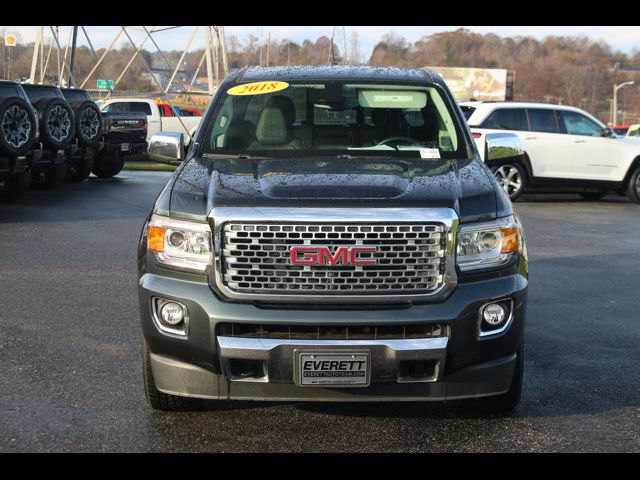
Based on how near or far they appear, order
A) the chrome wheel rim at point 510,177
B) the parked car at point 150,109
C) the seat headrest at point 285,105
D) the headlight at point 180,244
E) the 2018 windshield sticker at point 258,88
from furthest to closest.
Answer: the parked car at point 150,109 < the chrome wheel rim at point 510,177 < the 2018 windshield sticker at point 258,88 < the seat headrest at point 285,105 < the headlight at point 180,244

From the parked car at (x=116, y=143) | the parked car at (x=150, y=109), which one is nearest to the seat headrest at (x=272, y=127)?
the parked car at (x=116, y=143)

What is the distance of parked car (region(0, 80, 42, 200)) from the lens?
1330cm

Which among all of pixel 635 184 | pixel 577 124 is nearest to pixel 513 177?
pixel 577 124

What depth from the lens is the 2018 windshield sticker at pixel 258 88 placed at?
5.96m

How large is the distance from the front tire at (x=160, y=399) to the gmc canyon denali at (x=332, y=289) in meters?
0.04

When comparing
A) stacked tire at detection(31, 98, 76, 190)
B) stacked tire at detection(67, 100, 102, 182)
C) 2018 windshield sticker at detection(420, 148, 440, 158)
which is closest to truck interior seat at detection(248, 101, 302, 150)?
2018 windshield sticker at detection(420, 148, 440, 158)

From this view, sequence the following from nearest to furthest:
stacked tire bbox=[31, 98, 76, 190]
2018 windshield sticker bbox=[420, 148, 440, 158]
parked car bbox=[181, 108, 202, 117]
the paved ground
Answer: the paved ground, 2018 windshield sticker bbox=[420, 148, 440, 158], stacked tire bbox=[31, 98, 76, 190], parked car bbox=[181, 108, 202, 117]

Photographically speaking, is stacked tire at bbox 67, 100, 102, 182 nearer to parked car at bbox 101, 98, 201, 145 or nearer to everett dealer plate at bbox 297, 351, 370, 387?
parked car at bbox 101, 98, 201, 145

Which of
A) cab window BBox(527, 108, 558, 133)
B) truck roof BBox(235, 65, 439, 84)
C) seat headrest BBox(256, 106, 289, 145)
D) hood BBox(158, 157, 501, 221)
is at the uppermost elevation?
truck roof BBox(235, 65, 439, 84)

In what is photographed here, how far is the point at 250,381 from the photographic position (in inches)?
169

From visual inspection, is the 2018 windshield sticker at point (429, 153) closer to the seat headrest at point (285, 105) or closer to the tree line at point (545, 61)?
the seat headrest at point (285, 105)

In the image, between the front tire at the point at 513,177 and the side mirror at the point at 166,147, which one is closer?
the side mirror at the point at 166,147

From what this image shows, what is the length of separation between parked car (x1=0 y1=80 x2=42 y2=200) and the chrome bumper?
32.6 ft
